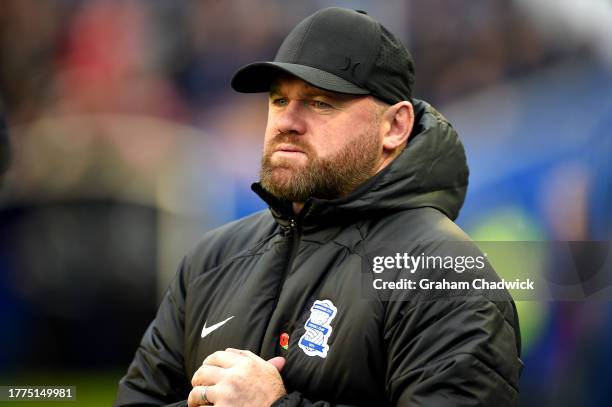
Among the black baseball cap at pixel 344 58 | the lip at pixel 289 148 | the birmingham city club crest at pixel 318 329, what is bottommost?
the birmingham city club crest at pixel 318 329

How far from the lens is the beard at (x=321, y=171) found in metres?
1.99

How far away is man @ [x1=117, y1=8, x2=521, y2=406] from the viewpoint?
5.57 ft

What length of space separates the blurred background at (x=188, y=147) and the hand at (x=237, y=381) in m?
2.14

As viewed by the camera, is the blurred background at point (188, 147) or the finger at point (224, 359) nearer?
the finger at point (224, 359)

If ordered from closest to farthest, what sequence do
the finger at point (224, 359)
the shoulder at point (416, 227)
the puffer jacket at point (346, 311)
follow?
1. the puffer jacket at point (346, 311)
2. the finger at point (224, 359)
3. the shoulder at point (416, 227)

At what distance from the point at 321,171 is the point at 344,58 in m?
0.29

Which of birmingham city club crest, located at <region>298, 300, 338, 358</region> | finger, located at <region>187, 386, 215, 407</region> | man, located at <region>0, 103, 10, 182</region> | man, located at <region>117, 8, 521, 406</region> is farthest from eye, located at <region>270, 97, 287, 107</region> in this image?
man, located at <region>0, 103, 10, 182</region>

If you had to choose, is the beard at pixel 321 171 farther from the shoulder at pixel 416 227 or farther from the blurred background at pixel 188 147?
the blurred background at pixel 188 147

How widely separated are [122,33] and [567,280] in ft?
8.40

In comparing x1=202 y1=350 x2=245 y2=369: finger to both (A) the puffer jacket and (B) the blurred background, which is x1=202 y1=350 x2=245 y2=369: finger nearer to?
(A) the puffer jacket

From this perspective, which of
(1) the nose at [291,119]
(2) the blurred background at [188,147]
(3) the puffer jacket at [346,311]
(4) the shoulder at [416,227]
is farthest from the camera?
(2) the blurred background at [188,147]

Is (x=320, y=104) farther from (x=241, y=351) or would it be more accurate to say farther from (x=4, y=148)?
(x=4, y=148)

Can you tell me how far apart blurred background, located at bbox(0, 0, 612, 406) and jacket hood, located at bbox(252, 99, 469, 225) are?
174 cm

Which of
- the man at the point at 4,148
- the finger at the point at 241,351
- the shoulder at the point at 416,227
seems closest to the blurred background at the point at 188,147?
the man at the point at 4,148
